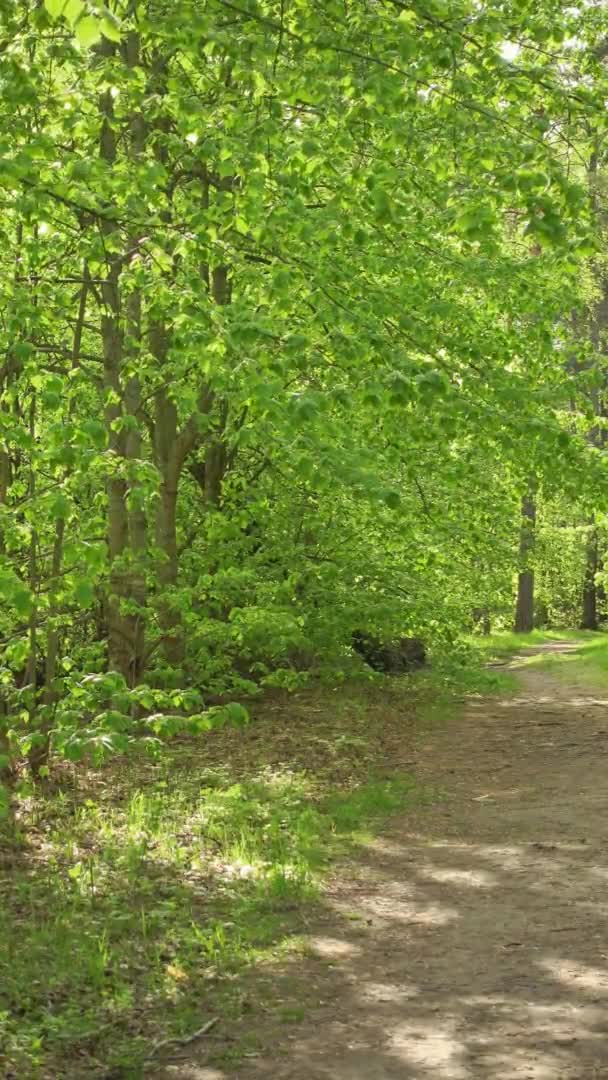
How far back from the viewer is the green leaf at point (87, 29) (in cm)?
343

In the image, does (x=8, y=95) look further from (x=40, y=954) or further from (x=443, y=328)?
(x=443, y=328)

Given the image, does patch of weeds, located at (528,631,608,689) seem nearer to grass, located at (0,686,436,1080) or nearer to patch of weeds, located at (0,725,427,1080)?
grass, located at (0,686,436,1080)

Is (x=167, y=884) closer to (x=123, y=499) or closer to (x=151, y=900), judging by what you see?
(x=151, y=900)

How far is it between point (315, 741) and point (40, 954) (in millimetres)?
6968

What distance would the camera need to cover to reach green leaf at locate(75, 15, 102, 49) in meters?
3.43

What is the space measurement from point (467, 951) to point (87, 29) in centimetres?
536

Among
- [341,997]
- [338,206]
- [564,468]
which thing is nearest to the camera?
[341,997]

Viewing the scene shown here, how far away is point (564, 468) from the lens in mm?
9734

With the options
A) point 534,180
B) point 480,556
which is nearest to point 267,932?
point 534,180

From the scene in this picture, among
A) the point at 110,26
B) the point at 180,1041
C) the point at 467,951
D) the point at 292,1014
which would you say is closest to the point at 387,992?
the point at 292,1014

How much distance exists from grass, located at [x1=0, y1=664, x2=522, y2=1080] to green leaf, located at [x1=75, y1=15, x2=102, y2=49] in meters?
4.15

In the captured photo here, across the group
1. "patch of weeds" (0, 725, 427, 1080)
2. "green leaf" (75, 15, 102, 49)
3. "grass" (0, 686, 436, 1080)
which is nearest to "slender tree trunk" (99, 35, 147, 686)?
"grass" (0, 686, 436, 1080)

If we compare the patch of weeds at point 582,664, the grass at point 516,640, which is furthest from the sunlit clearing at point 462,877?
the grass at point 516,640

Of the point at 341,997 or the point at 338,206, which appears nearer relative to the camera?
the point at 341,997
